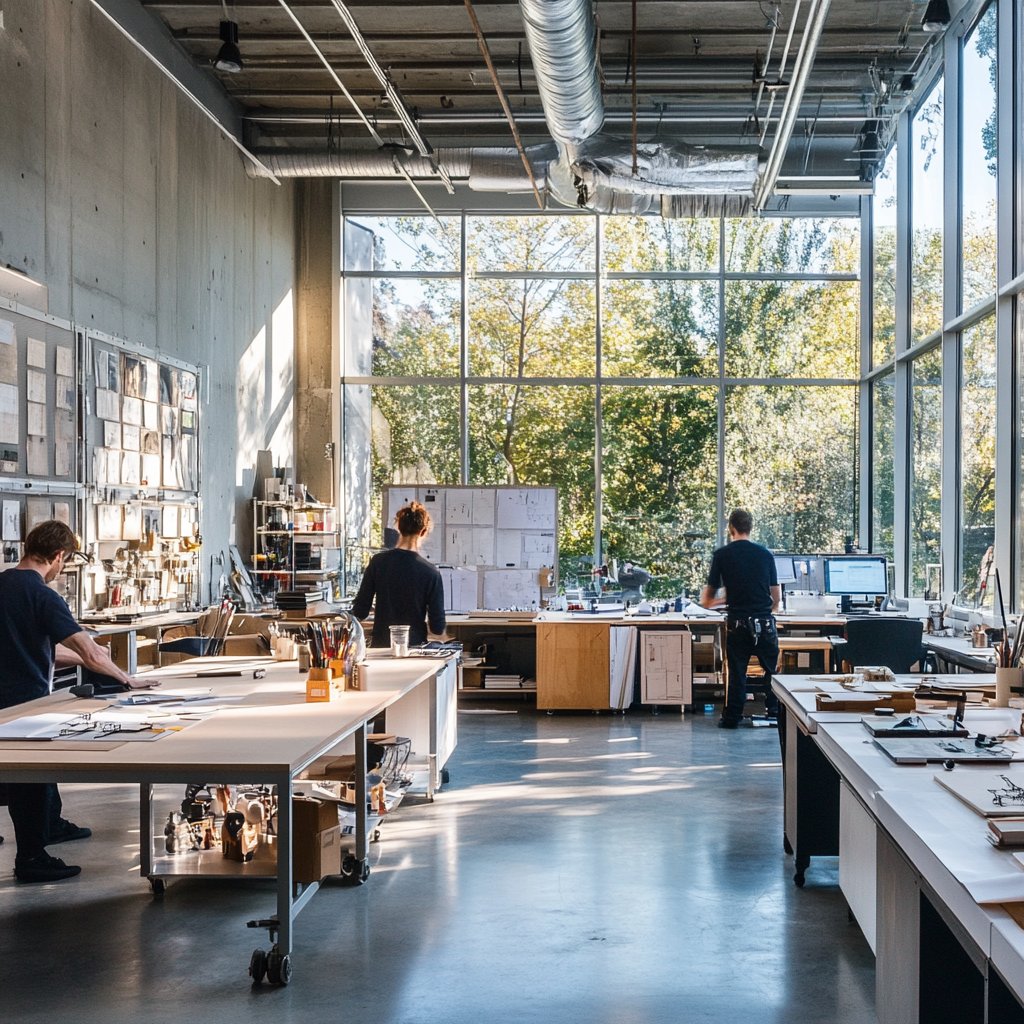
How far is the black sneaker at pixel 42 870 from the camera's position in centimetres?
427

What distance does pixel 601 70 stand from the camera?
874cm

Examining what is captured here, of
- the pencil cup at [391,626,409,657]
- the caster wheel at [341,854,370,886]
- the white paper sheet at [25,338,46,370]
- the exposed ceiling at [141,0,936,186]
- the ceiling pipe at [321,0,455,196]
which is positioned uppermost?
the exposed ceiling at [141,0,936,186]

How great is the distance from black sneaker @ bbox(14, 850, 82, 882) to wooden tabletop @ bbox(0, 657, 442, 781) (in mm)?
711

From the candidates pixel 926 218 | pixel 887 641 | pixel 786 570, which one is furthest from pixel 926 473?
pixel 887 641

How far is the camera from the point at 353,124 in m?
10.6

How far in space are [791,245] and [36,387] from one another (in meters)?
7.72

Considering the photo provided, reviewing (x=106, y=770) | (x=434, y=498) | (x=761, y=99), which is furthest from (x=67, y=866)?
(x=761, y=99)

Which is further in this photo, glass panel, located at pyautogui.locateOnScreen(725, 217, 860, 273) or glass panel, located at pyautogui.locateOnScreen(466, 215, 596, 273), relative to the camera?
glass panel, located at pyautogui.locateOnScreen(466, 215, 596, 273)

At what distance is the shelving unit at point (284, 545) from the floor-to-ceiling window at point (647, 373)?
47.0 inches

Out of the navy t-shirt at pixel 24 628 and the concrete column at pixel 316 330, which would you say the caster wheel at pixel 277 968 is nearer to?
the navy t-shirt at pixel 24 628

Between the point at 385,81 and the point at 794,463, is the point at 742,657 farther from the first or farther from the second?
the point at 385,81

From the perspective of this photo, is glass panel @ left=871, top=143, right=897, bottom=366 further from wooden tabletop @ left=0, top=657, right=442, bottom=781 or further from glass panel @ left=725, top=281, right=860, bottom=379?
wooden tabletop @ left=0, top=657, right=442, bottom=781

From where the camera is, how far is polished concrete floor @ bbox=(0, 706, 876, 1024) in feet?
10.3

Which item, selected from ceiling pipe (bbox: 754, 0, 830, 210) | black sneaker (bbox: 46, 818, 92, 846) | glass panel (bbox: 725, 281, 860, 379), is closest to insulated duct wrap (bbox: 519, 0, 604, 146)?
ceiling pipe (bbox: 754, 0, 830, 210)
